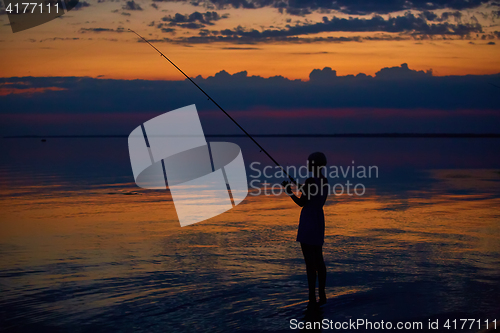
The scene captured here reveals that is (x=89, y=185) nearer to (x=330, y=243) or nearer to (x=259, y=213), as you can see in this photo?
(x=259, y=213)

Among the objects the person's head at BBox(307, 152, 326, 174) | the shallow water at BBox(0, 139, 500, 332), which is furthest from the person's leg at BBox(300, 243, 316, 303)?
the person's head at BBox(307, 152, 326, 174)

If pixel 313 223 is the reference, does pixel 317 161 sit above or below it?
above

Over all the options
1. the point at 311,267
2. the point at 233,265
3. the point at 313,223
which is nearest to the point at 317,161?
the point at 313,223

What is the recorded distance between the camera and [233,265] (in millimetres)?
6793

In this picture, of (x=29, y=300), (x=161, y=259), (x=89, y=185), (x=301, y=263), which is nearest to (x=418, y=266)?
(x=301, y=263)

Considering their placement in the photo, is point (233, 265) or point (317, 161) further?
point (233, 265)

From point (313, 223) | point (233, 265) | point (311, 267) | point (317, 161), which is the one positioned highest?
point (317, 161)

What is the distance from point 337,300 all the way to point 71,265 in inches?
141

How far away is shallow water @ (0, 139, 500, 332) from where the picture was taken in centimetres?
503

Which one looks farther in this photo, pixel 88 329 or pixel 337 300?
pixel 337 300

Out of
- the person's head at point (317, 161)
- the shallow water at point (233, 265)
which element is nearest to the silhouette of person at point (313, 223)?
the person's head at point (317, 161)

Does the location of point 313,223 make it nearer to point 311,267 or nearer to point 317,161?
point 311,267

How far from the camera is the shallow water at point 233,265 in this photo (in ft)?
16.5

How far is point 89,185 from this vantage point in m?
16.0
